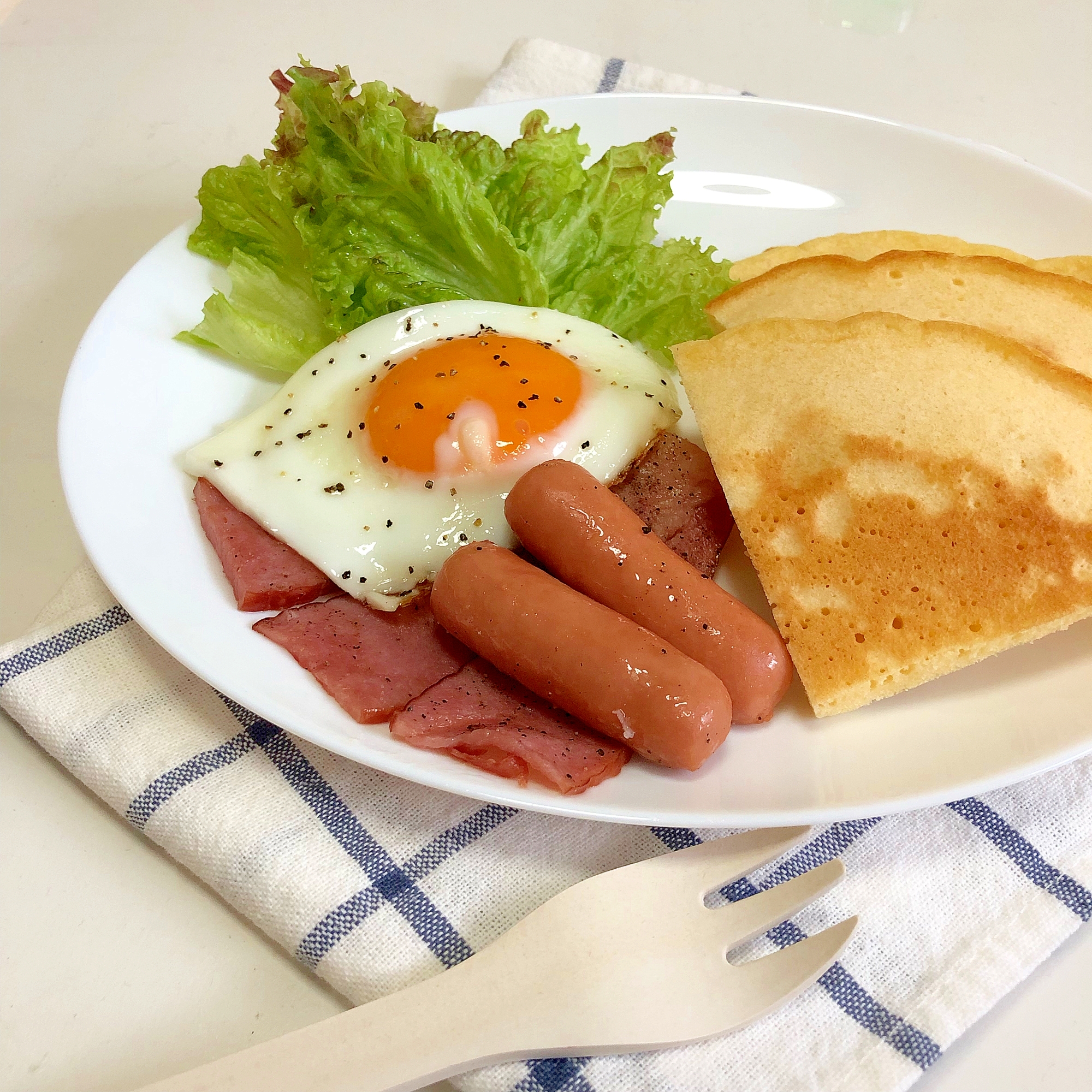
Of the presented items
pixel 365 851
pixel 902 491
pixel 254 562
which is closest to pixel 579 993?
pixel 365 851

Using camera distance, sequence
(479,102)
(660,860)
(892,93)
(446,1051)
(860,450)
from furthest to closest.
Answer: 1. (892,93)
2. (479,102)
3. (860,450)
4. (660,860)
5. (446,1051)

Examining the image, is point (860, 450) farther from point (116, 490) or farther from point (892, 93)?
point (892, 93)

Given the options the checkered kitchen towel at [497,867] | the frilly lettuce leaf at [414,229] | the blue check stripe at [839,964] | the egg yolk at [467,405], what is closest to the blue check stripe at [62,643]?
the checkered kitchen towel at [497,867]

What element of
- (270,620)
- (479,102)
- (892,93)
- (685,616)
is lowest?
(270,620)

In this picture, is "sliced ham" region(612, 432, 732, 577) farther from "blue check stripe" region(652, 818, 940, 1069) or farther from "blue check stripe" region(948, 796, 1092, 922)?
"blue check stripe" region(948, 796, 1092, 922)

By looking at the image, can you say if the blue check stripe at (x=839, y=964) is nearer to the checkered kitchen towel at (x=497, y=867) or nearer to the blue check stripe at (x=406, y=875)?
the checkered kitchen towel at (x=497, y=867)

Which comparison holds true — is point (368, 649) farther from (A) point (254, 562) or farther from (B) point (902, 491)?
(B) point (902, 491)

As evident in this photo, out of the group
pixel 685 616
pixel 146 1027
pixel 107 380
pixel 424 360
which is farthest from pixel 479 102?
pixel 146 1027
